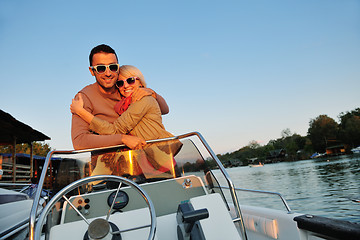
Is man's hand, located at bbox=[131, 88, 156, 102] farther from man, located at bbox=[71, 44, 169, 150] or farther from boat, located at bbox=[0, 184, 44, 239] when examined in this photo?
boat, located at bbox=[0, 184, 44, 239]

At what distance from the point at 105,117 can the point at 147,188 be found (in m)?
1.08

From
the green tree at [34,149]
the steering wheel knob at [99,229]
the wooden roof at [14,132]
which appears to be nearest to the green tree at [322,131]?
the green tree at [34,149]

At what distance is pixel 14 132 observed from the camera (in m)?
10.2

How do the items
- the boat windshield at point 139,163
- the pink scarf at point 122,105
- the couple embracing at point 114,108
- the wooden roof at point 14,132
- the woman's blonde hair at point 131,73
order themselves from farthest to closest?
the wooden roof at point 14,132 < the woman's blonde hair at point 131,73 < the pink scarf at point 122,105 < the couple embracing at point 114,108 < the boat windshield at point 139,163

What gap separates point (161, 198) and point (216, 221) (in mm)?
507

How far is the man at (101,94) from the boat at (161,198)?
51 centimetres

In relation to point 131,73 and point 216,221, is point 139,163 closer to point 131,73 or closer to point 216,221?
point 216,221

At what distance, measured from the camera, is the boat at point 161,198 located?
164 centimetres

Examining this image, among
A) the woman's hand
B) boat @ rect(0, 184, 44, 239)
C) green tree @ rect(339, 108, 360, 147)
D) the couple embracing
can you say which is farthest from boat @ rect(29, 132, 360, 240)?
green tree @ rect(339, 108, 360, 147)

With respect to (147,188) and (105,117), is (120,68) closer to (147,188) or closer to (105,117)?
(105,117)

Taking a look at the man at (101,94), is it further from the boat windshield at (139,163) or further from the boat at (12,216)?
the boat at (12,216)

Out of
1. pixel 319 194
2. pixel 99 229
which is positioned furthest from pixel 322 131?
pixel 99 229

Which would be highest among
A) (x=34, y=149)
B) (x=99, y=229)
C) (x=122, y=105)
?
(x=34, y=149)

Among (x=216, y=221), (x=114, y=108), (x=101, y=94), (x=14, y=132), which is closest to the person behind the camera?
(x=216, y=221)
